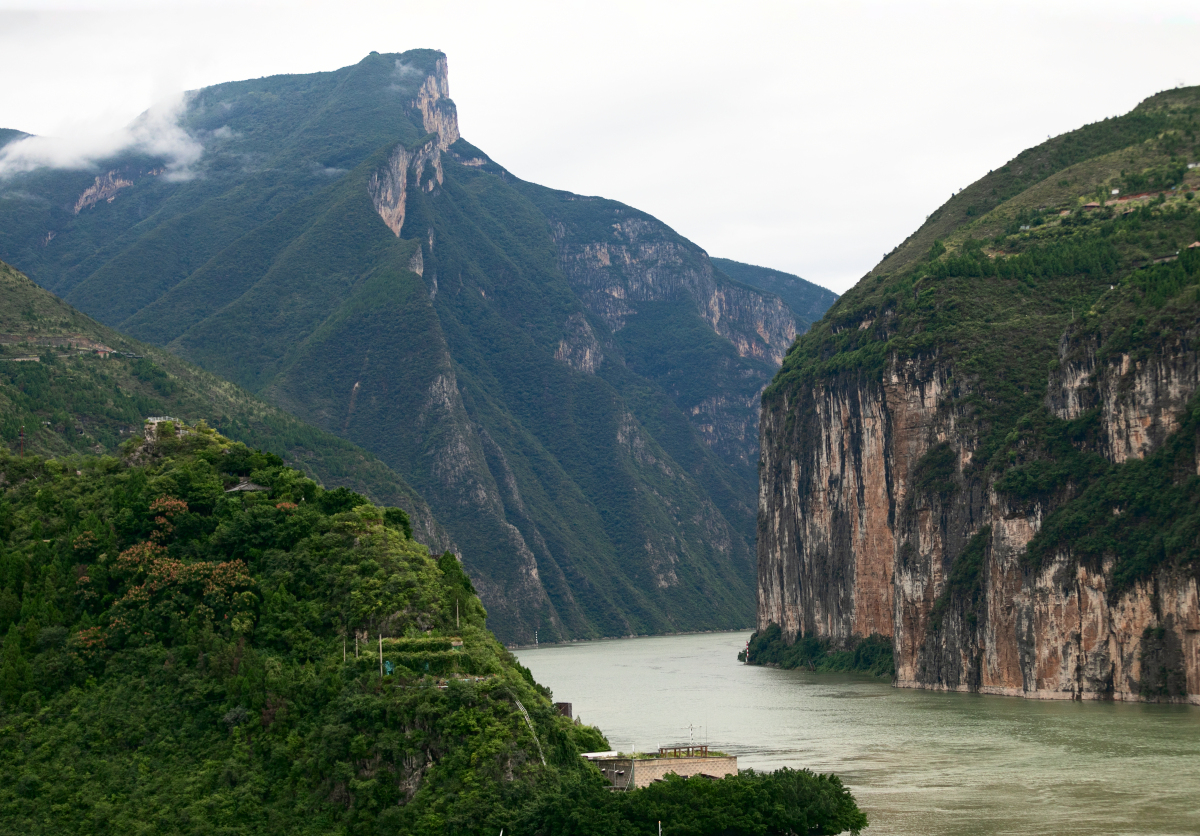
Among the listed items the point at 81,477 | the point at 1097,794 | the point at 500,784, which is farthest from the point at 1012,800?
the point at 81,477

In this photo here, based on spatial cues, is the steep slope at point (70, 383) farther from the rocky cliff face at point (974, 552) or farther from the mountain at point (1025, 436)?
the mountain at point (1025, 436)

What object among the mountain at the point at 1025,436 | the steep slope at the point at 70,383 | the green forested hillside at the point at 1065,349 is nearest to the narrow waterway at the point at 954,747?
the mountain at the point at 1025,436

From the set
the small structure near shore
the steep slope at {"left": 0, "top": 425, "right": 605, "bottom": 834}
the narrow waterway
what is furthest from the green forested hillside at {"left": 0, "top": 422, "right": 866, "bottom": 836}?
the narrow waterway

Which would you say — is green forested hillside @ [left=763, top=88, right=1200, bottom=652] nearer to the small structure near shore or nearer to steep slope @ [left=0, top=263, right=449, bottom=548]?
the small structure near shore

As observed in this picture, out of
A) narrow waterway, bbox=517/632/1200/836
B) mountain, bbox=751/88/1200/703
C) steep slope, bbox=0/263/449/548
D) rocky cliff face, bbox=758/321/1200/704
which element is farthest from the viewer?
steep slope, bbox=0/263/449/548

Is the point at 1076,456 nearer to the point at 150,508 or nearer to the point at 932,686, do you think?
the point at 932,686

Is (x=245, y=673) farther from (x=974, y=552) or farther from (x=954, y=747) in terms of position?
(x=974, y=552)

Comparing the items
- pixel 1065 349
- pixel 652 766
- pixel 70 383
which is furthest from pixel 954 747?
pixel 70 383

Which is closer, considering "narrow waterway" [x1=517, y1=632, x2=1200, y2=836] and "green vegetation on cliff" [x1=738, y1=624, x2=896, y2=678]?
"narrow waterway" [x1=517, y1=632, x2=1200, y2=836]
